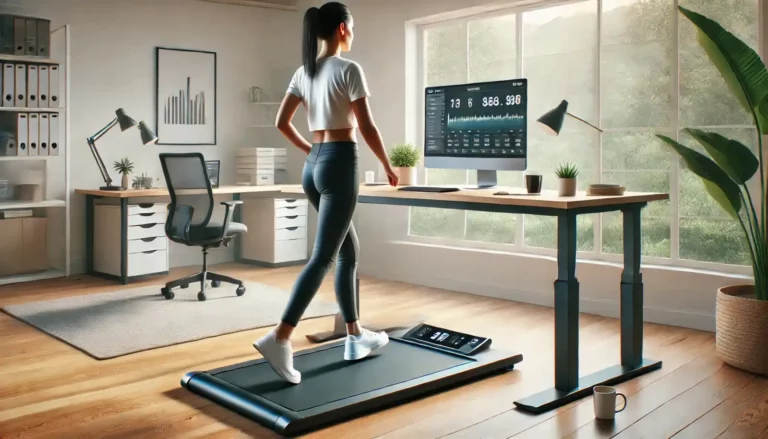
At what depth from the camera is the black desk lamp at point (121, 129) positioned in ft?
18.7

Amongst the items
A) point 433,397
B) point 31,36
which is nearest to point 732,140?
point 433,397

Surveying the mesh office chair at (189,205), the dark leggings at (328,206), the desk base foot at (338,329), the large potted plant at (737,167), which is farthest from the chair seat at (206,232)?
the large potted plant at (737,167)

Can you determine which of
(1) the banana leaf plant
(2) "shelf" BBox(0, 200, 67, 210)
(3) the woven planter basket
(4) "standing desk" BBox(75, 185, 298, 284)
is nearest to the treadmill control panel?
(3) the woven planter basket

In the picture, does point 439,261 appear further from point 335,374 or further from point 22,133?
point 22,133

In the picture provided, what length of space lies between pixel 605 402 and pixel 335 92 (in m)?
1.54

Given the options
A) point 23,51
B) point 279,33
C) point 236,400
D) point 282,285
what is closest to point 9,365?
point 236,400

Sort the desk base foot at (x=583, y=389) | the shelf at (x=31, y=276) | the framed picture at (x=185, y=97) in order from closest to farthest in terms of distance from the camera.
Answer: the desk base foot at (x=583, y=389), the shelf at (x=31, y=276), the framed picture at (x=185, y=97)

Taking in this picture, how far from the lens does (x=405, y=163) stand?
4113 mm

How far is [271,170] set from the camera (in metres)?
6.62

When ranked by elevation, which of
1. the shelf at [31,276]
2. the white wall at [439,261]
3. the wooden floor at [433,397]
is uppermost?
the white wall at [439,261]

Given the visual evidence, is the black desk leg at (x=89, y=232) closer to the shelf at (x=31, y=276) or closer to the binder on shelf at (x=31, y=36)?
the shelf at (x=31, y=276)

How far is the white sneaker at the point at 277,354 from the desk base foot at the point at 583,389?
87 cm

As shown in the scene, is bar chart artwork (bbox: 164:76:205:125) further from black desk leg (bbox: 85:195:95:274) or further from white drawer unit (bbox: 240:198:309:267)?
black desk leg (bbox: 85:195:95:274)

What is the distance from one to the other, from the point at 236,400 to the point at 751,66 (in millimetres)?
2534
